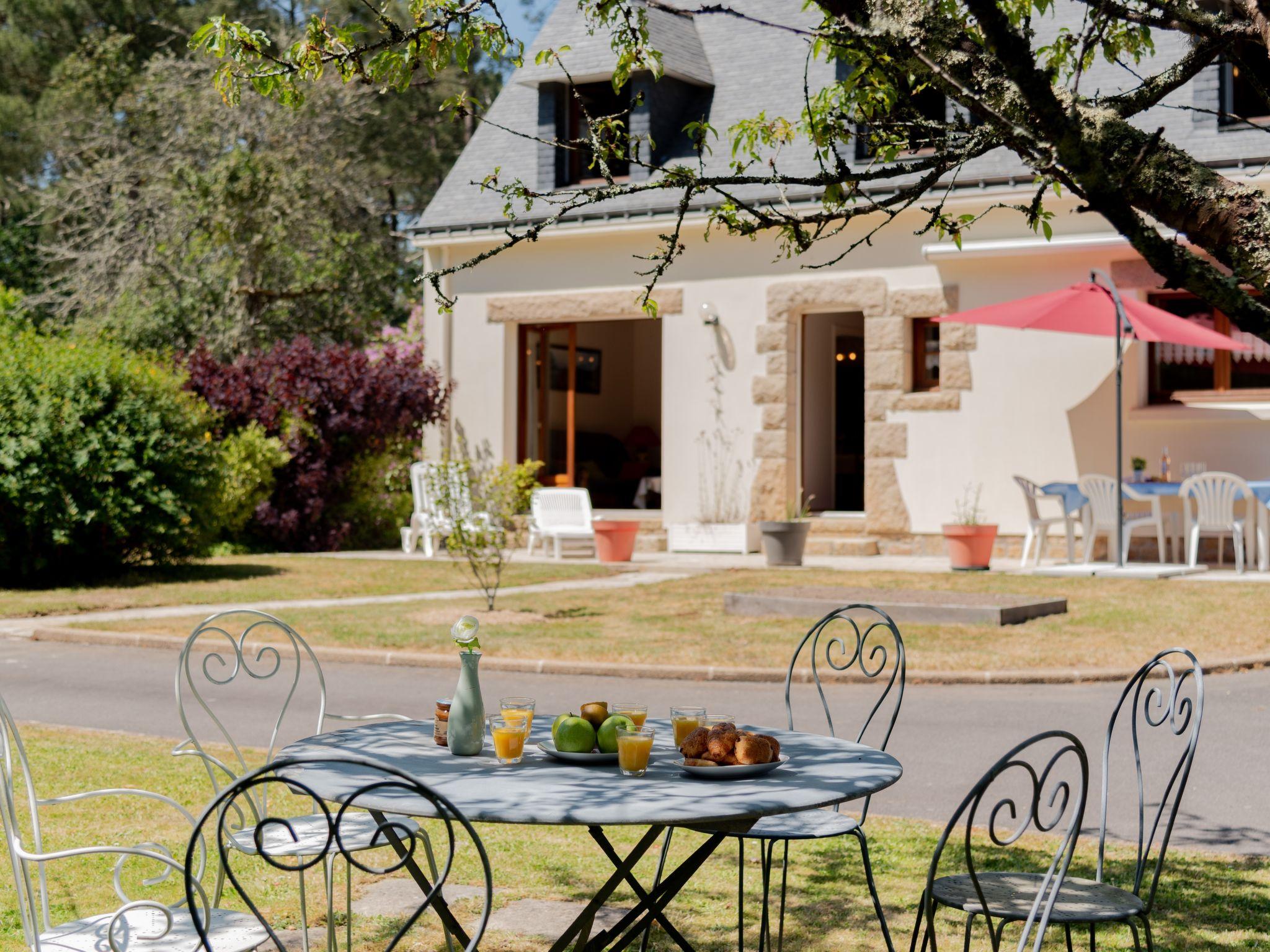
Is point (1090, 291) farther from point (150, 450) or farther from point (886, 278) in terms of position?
point (150, 450)

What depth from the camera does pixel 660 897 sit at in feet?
10.4

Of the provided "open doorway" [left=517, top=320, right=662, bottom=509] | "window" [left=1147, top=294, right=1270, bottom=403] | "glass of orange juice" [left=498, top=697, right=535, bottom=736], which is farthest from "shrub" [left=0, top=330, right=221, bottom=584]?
"glass of orange juice" [left=498, top=697, right=535, bottom=736]

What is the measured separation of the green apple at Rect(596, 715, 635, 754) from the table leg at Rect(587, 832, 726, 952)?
0.30 metres

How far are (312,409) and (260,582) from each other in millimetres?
4457

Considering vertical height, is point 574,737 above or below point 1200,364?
below

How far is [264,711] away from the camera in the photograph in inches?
314

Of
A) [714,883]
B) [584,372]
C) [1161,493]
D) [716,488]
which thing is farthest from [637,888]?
[584,372]

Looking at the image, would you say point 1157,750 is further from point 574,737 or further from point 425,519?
point 425,519

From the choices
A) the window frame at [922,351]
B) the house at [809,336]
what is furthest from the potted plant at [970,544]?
the window frame at [922,351]

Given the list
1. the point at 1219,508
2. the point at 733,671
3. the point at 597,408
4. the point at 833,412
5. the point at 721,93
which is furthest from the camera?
the point at 597,408

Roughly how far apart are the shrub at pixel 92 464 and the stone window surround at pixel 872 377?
20.5ft

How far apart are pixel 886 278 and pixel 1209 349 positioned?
3.49 m

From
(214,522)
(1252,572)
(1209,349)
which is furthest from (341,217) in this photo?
(1252,572)

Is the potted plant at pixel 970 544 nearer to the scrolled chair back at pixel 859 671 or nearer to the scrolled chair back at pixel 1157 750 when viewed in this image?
the scrolled chair back at pixel 859 671
